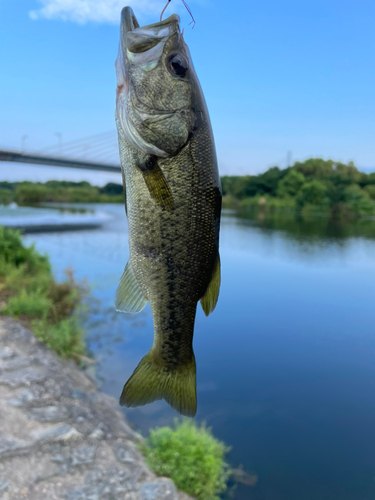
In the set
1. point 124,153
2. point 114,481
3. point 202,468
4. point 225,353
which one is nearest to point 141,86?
point 124,153

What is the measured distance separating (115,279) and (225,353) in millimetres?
8044

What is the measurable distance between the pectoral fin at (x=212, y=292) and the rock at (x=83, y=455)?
4.96 metres

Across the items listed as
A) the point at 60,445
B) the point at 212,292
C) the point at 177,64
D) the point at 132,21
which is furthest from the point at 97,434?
the point at 132,21

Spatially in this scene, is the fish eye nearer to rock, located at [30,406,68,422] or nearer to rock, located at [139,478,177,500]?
rock, located at [139,478,177,500]

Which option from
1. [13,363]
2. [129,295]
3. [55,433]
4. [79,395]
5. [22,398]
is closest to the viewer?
[129,295]

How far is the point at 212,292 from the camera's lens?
1864 mm

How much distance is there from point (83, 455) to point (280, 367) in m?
11.7

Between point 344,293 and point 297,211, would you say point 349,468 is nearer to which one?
point 344,293

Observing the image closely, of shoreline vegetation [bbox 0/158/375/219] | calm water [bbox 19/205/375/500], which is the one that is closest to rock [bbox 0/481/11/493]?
calm water [bbox 19/205/375/500]

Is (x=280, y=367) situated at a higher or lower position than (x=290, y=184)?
lower

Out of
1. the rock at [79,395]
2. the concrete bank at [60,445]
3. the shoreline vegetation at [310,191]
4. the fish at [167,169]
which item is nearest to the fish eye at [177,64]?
the fish at [167,169]

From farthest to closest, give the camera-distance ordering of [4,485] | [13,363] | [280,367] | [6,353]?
[280,367] < [6,353] < [13,363] < [4,485]

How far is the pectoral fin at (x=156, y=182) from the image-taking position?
66.2 inches

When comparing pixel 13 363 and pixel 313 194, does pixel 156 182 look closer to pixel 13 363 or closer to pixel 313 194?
pixel 13 363
